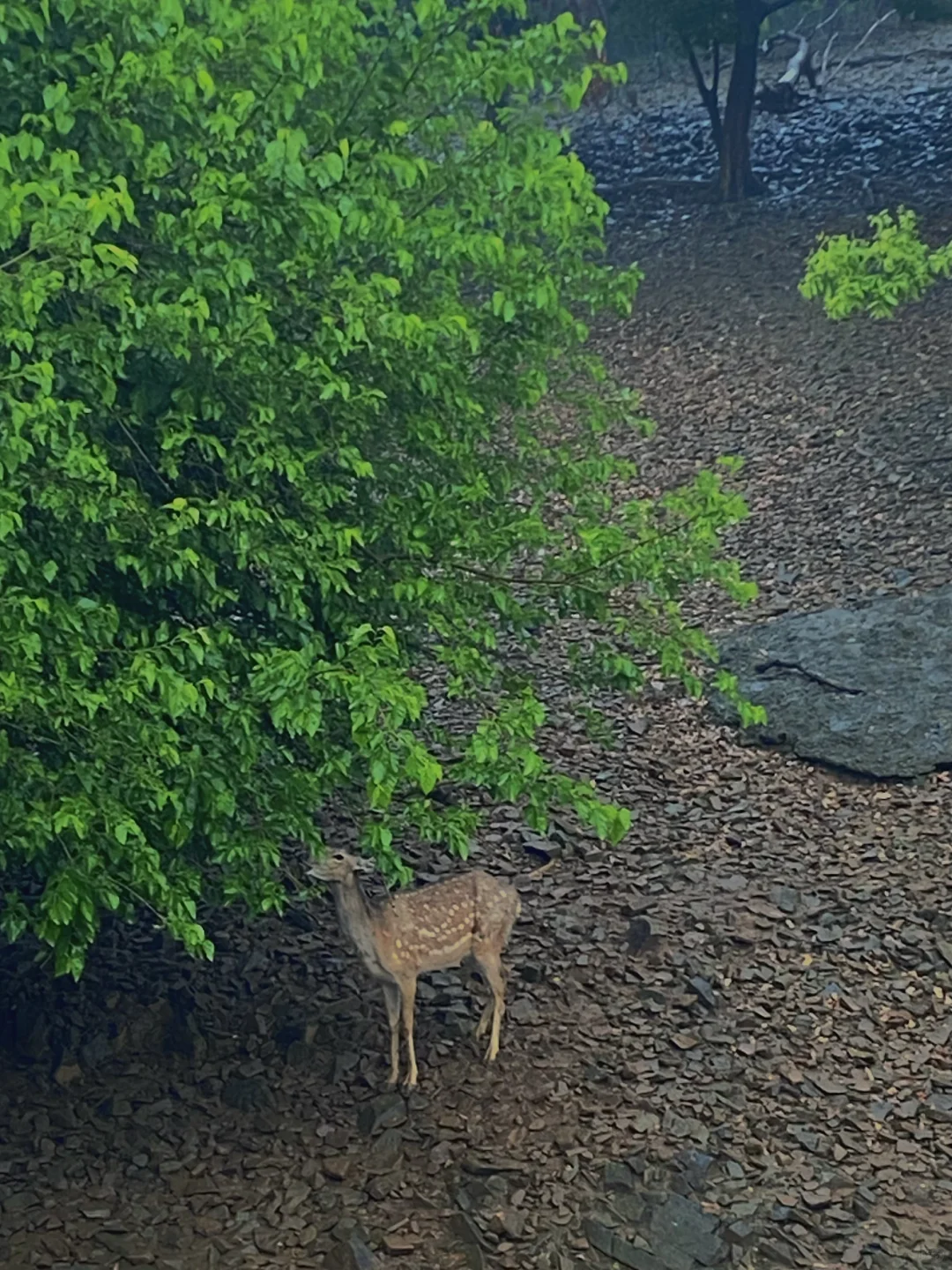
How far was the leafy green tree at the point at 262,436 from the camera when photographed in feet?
16.7

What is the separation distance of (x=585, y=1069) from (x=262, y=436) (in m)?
3.75

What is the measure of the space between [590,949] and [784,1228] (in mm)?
2235

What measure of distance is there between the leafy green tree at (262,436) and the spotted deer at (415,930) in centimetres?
59

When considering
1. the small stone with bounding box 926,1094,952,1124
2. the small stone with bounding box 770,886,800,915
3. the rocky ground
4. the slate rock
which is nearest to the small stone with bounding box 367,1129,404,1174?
the rocky ground

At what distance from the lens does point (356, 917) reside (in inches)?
263

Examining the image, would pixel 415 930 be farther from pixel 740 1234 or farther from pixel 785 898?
pixel 785 898

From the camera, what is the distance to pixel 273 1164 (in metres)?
Result: 6.49

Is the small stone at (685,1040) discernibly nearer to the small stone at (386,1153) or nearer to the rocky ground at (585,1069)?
the rocky ground at (585,1069)

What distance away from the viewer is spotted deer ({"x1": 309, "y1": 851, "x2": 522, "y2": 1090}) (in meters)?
6.71

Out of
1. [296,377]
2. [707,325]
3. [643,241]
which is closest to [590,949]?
[296,377]

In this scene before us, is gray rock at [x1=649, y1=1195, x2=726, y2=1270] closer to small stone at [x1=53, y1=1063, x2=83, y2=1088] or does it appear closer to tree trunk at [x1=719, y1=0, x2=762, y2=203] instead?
small stone at [x1=53, y1=1063, x2=83, y2=1088]

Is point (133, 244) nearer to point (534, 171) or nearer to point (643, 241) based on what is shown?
point (534, 171)

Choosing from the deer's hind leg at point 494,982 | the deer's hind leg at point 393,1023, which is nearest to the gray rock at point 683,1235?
the deer's hind leg at point 494,982

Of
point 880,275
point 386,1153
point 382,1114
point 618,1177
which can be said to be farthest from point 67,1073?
point 880,275
